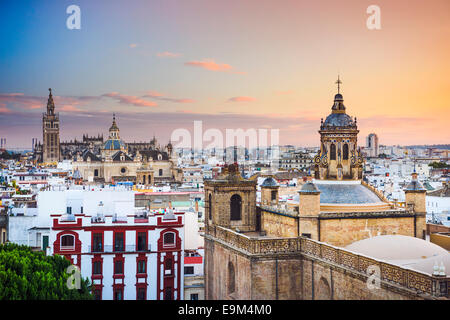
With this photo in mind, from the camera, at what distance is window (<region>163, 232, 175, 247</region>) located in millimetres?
28219

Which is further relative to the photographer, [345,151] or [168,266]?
[168,266]

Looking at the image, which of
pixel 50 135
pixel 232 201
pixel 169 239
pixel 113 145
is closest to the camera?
pixel 232 201

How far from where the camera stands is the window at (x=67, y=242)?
27.1 meters

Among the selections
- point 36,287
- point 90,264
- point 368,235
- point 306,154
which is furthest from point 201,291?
point 306,154

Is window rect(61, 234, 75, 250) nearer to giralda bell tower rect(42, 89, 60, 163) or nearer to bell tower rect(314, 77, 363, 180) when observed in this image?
bell tower rect(314, 77, 363, 180)

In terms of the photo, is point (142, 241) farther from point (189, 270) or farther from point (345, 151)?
point (345, 151)

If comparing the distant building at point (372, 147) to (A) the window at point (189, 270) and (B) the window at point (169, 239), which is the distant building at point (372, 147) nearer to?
(A) the window at point (189, 270)

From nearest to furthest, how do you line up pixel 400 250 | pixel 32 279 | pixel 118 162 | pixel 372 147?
pixel 32 279 → pixel 400 250 → pixel 118 162 → pixel 372 147

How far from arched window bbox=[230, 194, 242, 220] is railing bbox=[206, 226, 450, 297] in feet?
3.73

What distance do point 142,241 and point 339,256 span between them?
521 inches

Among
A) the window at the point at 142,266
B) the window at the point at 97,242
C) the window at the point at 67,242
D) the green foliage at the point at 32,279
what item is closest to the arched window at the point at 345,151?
the green foliage at the point at 32,279

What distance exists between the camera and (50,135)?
414ft

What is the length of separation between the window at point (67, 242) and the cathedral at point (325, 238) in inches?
264

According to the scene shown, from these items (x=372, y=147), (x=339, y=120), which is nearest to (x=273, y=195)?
(x=339, y=120)
